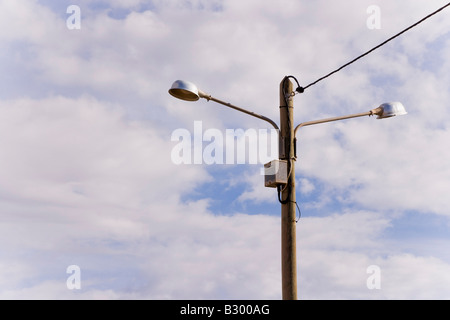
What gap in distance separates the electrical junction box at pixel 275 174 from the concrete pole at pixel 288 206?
142 mm

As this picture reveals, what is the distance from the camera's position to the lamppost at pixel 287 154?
10.7 metres

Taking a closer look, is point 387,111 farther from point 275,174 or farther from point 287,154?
point 275,174

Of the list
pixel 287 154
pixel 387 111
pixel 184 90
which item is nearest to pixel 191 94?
pixel 184 90

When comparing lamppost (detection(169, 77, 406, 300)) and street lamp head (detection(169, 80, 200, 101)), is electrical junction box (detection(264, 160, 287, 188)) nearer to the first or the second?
lamppost (detection(169, 77, 406, 300))

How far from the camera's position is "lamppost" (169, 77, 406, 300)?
10727mm

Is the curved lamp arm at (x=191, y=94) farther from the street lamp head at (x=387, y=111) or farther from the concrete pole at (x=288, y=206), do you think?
the street lamp head at (x=387, y=111)

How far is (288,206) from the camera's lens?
1114 cm

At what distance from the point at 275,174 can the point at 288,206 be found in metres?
0.64


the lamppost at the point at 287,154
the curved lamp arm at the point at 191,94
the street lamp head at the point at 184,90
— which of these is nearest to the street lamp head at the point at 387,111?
the lamppost at the point at 287,154

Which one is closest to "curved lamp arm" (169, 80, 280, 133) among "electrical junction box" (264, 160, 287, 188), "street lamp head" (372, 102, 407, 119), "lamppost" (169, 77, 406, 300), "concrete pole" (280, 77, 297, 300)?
"lamppost" (169, 77, 406, 300)
